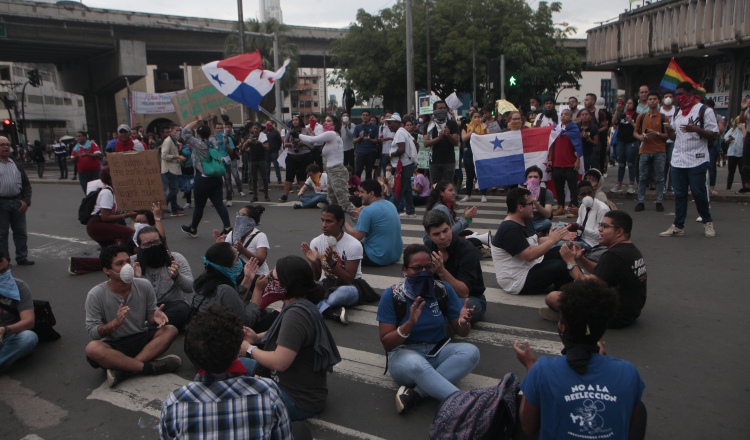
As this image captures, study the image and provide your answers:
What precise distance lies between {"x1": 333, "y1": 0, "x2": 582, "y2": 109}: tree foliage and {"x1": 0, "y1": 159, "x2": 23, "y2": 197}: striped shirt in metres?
30.4

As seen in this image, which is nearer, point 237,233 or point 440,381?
point 440,381

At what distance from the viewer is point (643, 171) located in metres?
10.8

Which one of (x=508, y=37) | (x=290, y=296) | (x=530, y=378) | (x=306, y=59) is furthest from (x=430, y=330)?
(x=306, y=59)

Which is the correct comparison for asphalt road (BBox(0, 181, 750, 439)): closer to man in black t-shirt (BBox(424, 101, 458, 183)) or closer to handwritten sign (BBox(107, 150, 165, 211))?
handwritten sign (BBox(107, 150, 165, 211))

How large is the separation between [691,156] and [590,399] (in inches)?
276

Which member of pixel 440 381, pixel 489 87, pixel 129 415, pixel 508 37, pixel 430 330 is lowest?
pixel 129 415

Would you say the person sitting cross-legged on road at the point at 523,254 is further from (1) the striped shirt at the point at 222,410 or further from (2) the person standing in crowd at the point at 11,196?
(2) the person standing in crowd at the point at 11,196

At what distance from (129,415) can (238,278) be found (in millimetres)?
1888

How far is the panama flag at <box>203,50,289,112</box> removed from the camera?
12.6 meters

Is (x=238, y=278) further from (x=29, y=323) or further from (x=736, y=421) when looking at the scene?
(x=736, y=421)

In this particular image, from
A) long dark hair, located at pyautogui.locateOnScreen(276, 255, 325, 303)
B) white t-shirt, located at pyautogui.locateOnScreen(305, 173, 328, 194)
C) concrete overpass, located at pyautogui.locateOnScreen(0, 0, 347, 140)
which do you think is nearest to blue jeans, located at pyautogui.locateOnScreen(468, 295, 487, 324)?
long dark hair, located at pyautogui.locateOnScreen(276, 255, 325, 303)

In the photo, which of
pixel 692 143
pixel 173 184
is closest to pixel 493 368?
pixel 692 143

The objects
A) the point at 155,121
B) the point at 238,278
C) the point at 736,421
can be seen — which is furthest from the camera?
the point at 155,121

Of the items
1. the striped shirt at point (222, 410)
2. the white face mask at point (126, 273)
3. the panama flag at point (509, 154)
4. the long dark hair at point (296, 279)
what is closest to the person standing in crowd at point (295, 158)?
the panama flag at point (509, 154)
